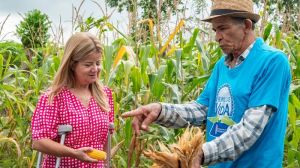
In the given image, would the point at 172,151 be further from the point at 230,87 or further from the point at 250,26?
the point at 250,26

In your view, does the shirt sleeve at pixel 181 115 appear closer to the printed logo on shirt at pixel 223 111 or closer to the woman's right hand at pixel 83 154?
the printed logo on shirt at pixel 223 111

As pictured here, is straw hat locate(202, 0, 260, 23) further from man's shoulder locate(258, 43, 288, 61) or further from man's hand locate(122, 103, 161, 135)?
man's hand locate(122, 103, 161, 135)

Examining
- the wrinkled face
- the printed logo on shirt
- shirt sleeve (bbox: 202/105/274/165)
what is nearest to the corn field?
the wrinkled face

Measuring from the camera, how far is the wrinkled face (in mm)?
2988

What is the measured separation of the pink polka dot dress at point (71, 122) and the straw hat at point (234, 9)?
826mm

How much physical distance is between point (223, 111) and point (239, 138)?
31cm

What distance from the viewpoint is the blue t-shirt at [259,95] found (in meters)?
2.36

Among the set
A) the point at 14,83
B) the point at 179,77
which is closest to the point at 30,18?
the point at 14,83

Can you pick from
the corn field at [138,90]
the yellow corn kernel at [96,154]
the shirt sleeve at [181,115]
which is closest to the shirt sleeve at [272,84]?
the shirt sleeve at [181,115]

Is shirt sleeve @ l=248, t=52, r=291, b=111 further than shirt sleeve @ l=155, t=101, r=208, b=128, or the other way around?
shirt sleeve @ l=155, t=101, r=208, b=128

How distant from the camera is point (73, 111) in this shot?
2965mm

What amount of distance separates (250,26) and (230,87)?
27cm

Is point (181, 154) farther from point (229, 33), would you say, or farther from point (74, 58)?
point (74, 58)

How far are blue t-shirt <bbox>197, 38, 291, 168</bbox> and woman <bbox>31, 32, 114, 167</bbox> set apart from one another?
2.34ft
